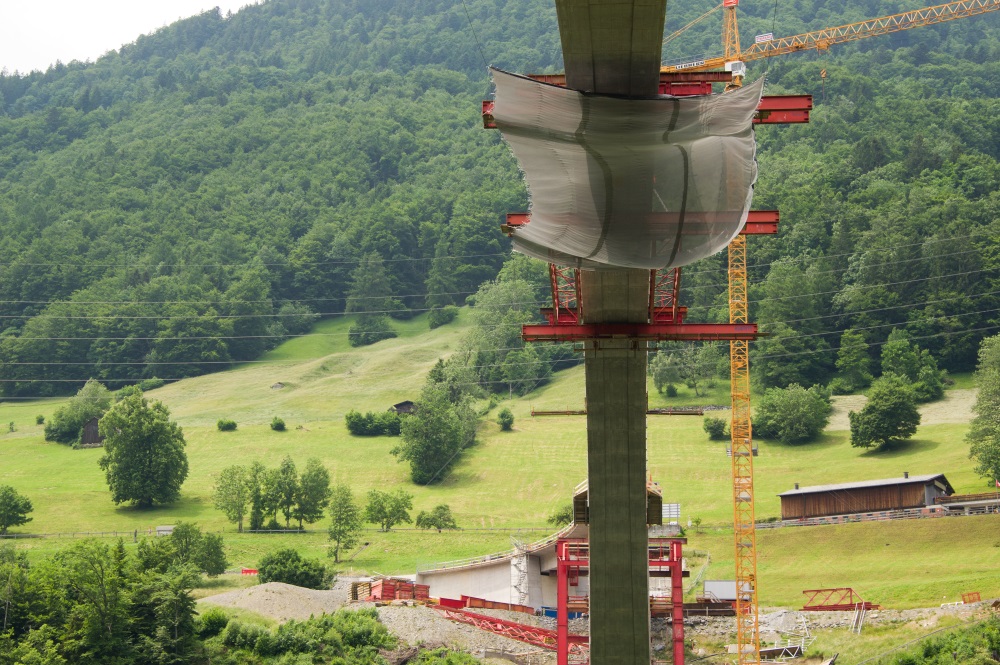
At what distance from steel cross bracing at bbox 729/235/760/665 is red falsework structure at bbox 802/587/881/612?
3.07m

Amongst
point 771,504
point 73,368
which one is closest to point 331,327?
point 73,368

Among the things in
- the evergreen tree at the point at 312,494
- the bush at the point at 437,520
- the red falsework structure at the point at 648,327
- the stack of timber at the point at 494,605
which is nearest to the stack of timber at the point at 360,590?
the stack of timber at the point at 494,605

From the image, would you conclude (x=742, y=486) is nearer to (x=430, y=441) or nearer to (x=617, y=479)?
(x=617, y=479)

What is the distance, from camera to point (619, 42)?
32.3m

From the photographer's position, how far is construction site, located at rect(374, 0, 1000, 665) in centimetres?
3284

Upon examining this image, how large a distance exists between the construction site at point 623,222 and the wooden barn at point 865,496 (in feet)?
66.8

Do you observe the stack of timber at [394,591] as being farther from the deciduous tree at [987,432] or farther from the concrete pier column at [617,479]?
the deciduous tree at [987,432]

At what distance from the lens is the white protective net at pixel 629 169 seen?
33.0m

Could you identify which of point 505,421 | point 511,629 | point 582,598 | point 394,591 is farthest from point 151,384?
point 582,598

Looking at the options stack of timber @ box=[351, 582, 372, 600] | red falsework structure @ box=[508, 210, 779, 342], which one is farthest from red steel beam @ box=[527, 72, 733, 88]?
stack of timber @ box=[351, 582, 372, 600]

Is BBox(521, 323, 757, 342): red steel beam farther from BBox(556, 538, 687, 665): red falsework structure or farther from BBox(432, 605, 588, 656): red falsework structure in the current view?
BBox(432, 605, 588, 656): red falsework structure

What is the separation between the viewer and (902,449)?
9631 cm

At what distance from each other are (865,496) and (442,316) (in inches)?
3706

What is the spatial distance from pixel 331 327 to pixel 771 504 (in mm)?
97753
